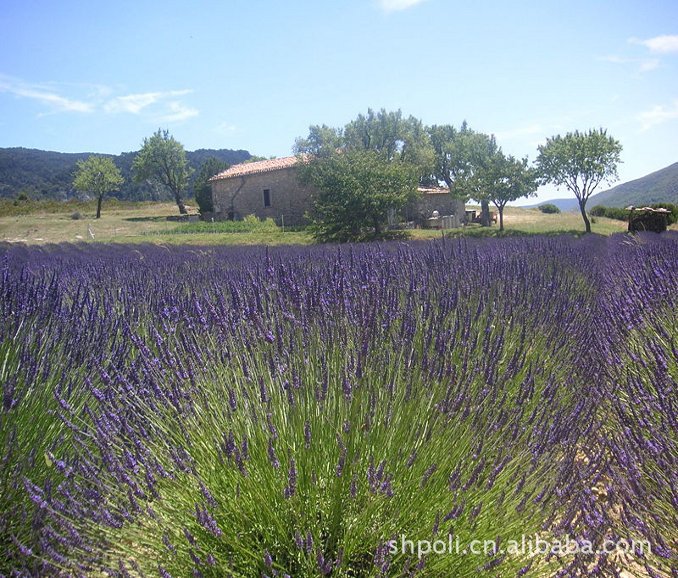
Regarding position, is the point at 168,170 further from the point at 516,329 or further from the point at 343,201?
the point at 516,329

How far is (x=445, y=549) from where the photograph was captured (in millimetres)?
1521

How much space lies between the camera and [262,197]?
35719 millimetres

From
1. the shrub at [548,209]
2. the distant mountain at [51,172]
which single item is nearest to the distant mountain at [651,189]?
the shrub at [548,209]

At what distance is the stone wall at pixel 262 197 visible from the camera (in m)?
34.2

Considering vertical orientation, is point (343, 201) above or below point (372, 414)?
above

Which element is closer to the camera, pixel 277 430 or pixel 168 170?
pixel 277 430

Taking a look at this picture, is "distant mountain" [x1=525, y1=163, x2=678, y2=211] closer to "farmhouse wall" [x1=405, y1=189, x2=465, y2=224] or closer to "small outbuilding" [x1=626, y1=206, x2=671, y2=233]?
"farmhouse wall" [x1=405, y1=189, x2=465, y2=224]

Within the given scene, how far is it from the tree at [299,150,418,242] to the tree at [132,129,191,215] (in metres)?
28.0

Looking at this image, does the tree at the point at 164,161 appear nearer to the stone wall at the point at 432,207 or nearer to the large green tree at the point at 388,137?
the large green tree at the point at 388,137

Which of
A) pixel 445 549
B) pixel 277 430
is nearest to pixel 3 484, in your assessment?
pixel 277 430

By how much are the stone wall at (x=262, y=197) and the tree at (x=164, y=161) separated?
44.7ft

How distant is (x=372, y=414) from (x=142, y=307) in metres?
2.23

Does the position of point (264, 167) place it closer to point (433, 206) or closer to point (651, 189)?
point (433, 206)

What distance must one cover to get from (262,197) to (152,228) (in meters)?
7.41
